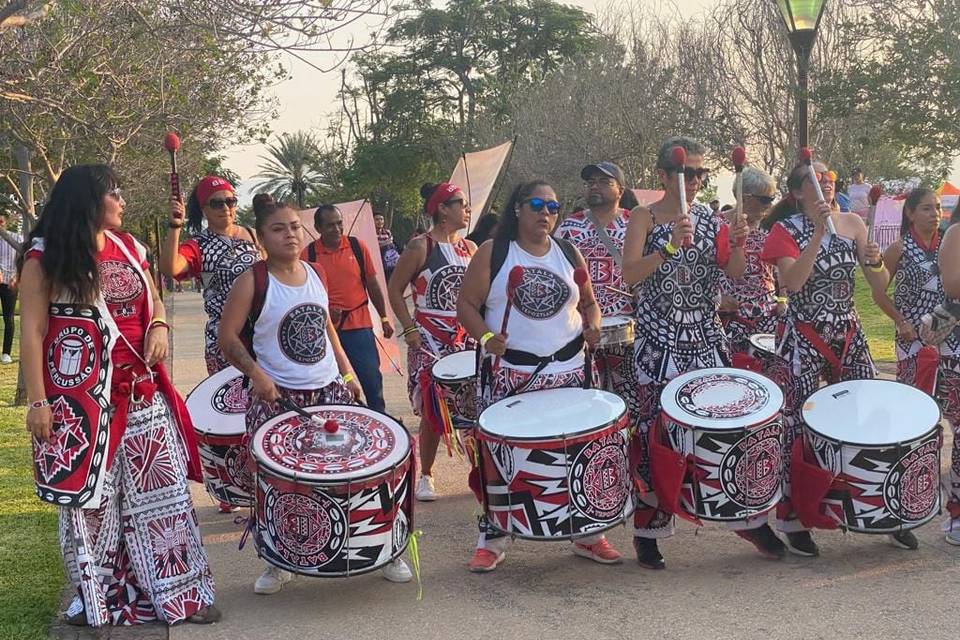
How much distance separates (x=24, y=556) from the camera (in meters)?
5.60

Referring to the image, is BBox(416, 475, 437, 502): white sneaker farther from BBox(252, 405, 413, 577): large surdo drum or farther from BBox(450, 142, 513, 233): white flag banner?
BBox(450, 142, 513, 233): white flag banner

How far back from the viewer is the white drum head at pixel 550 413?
4.59 meters

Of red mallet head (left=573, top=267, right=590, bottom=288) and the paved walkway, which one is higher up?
red mallet head (left=573, top=267, right=590, bottom=288)

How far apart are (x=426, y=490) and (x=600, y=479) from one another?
2420 millimetres

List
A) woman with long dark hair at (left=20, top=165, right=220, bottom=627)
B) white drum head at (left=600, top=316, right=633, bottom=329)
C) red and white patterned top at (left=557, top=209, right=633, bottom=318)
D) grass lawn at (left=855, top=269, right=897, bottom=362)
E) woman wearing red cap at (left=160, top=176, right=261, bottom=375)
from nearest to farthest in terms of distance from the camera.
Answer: woman with long dark hair at (left=20, top=165, right=220, bottom=627) → white drum head at (left=600, top=316, right=633, bottom=329) → woman wearing red cap at (left=160, top=176, right=261, bottom=375) → red and white patterned top at (left=557, top=209, right=633, bottom=318) → grass lawn at (left=855, top=269, right=897, bottom=362)

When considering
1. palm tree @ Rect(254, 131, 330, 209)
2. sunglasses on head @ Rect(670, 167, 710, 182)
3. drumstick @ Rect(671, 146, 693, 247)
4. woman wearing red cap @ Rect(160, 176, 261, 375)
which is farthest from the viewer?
palm tree @ Rect(254, 131, 330, 209)

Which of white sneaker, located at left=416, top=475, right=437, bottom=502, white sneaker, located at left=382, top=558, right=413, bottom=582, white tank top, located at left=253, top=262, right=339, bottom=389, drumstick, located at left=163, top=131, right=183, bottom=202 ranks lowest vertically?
white sneaker, located at left=416, top=475, right=437, bottom=502

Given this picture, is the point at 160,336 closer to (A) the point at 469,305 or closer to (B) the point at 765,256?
(A) the point at 469,305

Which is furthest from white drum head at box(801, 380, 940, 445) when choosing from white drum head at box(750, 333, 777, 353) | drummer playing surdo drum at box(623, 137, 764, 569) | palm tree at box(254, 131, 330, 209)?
palm tree at box(254, 131, 330, 209)

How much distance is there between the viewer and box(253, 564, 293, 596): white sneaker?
4.92m

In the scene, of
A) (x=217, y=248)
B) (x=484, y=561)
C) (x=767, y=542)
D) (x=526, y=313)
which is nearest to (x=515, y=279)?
(x=526, y=313)

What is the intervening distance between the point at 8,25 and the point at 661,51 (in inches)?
928

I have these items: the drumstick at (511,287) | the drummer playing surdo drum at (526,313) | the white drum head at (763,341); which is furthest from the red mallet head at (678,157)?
the white drum head at (763,341)

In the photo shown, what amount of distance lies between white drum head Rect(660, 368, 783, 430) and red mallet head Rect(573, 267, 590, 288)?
638 millimetres
